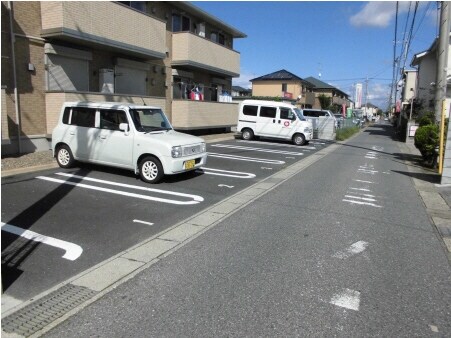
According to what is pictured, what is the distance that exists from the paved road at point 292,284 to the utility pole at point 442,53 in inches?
402

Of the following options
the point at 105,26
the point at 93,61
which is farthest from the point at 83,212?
the point at 93,61

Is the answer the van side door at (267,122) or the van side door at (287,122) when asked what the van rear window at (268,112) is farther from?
the van side door at (287,122)

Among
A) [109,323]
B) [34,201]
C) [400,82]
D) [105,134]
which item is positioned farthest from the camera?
[400,82]

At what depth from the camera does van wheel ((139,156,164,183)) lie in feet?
25.1

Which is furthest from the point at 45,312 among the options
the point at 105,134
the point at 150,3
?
the point at 150,3

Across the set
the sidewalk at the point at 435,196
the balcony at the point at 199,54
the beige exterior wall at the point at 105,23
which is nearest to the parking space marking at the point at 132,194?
the sidewalk at the point at 435,196

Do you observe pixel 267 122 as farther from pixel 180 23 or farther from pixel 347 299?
pixel 347 299

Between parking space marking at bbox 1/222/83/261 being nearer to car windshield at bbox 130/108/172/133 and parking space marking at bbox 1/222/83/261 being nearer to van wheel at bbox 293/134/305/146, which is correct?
car windshield at bbox 130/108/172/133

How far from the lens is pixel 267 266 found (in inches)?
158

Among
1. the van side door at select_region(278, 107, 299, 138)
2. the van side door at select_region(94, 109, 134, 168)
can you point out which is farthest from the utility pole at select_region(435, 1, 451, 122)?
the van side door at select_region(94, 109, 134, 168)

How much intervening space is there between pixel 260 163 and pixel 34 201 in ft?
23.5

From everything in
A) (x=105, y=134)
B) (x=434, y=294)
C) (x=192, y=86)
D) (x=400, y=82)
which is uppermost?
(x=400, y=82)

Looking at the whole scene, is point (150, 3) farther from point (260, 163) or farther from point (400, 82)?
point (400, 82)

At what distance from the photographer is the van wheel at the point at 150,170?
767 centimetres
